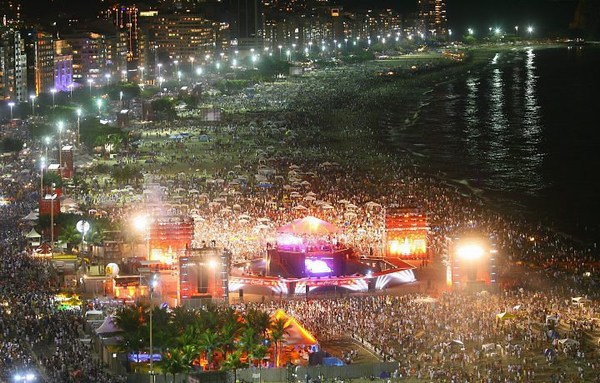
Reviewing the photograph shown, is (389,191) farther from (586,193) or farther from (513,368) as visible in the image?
(513,368)

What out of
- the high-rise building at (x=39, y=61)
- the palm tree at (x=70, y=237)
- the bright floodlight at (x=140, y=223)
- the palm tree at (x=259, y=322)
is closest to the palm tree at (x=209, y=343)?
the palm tree at (x=259, y=322)

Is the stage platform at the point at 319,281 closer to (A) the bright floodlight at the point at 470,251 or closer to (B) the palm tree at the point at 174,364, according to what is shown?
(A) the bright floodlight at the point at 470,251

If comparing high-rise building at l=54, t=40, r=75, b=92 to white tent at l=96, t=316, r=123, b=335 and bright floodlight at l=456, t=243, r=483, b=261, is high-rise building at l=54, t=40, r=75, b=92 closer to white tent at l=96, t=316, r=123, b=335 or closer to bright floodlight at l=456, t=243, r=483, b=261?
bright floodlight at l=456, t=243, r=483, b=261

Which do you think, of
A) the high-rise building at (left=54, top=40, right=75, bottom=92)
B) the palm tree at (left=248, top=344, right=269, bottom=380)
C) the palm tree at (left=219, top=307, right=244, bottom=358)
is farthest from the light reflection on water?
the high-rise building at (left=54, top=40, right=75, bottom=92)

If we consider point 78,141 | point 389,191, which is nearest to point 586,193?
point 389,191

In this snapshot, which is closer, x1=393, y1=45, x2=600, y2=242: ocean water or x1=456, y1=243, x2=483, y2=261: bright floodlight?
x1=456, y1=243, x2=483, y2=261: bright floodlight
